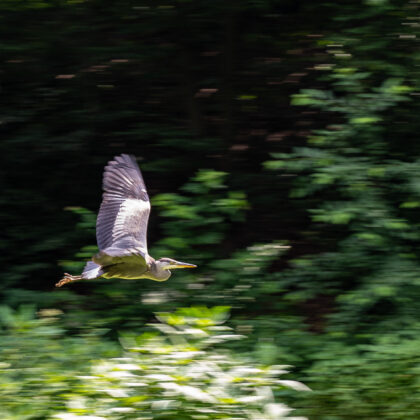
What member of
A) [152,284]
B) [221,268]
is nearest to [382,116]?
[221,268]

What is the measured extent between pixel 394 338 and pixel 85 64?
3.57 meters

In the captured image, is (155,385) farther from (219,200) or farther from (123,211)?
(219,200)

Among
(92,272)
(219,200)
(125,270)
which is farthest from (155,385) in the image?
(219,200)

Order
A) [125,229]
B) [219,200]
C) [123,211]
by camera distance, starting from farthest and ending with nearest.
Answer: [219,200] → [123,211] → [125,229]

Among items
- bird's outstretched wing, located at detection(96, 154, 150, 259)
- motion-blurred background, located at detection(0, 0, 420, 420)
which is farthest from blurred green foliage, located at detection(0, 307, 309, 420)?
bird's outstretched wing, located at detection(96, 154, 150, 259)

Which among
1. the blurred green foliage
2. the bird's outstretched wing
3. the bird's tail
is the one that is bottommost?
the blurred green foliage

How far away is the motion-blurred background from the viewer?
4.40 metres

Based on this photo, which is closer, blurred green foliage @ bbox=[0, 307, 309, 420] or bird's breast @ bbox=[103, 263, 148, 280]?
blurred green foliage @ bbox=[0, 307, 309, 420]

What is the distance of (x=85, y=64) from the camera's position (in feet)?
22.6

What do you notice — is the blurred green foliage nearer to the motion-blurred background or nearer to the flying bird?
the motion-blurred background

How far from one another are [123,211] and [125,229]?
18 cm

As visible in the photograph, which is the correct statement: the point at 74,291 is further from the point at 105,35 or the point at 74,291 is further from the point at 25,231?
the point at 105,35

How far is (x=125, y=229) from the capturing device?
14.3 ft

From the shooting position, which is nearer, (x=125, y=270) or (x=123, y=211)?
(x=125, y=270)
